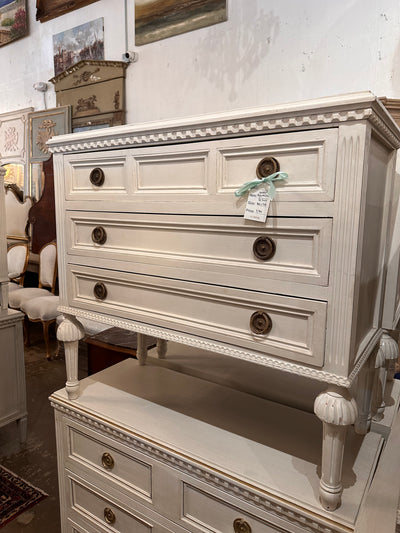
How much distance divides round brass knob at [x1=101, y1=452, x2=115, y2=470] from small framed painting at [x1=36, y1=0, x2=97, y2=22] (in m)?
4.18

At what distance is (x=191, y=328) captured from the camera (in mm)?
1184

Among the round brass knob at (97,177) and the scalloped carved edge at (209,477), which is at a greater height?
the round brass knob at (97,177)

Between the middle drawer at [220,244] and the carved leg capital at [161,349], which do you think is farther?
the carved leg capital at [161,349]

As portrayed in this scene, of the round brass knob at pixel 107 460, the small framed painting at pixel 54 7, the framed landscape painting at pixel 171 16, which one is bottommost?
the round brass knob at pixel 107 460

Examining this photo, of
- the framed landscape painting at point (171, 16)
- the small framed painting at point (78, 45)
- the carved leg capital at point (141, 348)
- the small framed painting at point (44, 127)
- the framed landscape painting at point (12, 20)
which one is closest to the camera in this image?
the carved leg capital at point (141, 348)

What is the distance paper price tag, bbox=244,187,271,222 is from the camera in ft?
3.27

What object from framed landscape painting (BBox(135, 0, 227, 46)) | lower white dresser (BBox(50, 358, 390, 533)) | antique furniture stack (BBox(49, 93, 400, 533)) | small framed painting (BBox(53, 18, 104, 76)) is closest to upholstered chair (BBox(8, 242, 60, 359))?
small framed painting (BBox(53, 18, 104, 76))

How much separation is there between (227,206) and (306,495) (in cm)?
78

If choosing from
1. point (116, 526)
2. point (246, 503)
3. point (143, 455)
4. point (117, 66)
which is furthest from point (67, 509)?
point (117, 66)

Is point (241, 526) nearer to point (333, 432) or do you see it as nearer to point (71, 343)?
point (333, 432)

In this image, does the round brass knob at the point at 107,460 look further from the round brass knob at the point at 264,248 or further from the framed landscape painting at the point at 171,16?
the framed landscape painting at the point at 171,16

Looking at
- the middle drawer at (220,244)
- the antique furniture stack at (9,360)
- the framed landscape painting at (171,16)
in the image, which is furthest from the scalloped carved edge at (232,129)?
the framed landscape painting at (171,16)

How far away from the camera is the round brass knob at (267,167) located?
3.21ft

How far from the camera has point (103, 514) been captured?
1521 millimetres
